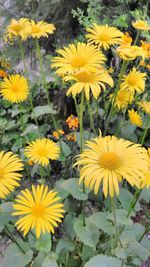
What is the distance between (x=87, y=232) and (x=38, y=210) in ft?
1.02

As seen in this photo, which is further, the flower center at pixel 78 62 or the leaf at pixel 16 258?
the leaf at pixel 16 258

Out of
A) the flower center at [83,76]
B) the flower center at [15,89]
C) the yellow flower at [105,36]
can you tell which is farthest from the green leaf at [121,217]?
the flower center at [15,89]

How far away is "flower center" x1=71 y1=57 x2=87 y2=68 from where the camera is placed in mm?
1067

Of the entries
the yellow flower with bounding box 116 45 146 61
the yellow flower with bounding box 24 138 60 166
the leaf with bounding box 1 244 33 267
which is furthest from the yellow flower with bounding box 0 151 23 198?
the yellow flower with bounding box 116 45 146 61

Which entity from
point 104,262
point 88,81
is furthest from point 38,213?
point 88,81

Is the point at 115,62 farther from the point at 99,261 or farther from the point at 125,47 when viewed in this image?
the point at 99,261

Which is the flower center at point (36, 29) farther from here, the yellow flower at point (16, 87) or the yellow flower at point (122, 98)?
the yellow flower at point (122, 98)

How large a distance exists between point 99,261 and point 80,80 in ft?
1.70

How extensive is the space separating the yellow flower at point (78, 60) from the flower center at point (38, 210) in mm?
375

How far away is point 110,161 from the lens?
88 centimetres

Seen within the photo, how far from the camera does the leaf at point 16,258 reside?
3.96 ft

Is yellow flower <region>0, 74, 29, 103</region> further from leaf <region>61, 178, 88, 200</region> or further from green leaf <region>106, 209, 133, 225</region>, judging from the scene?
green leaf <region>106, 209, 133, 225</region>

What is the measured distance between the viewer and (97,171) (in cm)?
86

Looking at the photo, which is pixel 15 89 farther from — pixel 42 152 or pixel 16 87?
pixel 42 152
